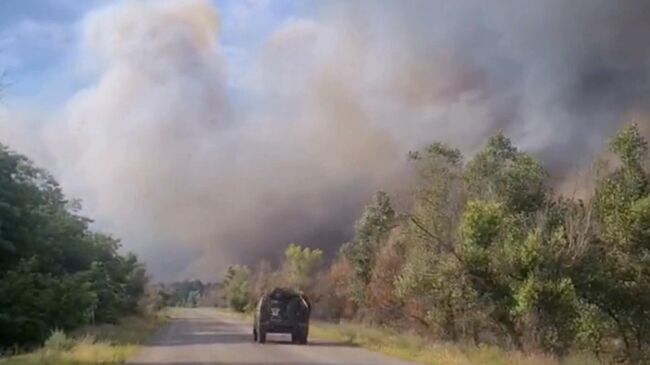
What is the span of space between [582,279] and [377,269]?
15751mm

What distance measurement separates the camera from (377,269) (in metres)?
43.1

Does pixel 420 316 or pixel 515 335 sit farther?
pixel 420 316

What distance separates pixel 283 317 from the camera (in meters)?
35.4

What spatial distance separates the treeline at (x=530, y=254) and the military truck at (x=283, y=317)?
17.2 ft

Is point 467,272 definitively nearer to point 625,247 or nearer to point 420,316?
point 625,247

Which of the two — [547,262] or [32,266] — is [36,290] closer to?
[32,266]

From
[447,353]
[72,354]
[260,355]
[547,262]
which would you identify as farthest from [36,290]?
[547,262]

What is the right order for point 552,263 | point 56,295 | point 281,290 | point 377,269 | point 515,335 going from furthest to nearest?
1. point 377,269
2. point 281,290
3. point 56,295
4. point 515,335
5. point 552,263

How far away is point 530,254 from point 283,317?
1243cm

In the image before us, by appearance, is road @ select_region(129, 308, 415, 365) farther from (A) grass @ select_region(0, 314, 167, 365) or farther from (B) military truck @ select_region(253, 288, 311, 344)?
(B) military truck @ select_region(253, 288, 311, 344)

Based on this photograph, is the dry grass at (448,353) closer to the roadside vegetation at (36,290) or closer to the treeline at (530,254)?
the treeline at (530,254)

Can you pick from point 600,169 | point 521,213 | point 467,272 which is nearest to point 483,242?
point 467,272

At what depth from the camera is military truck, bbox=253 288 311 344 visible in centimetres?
3519

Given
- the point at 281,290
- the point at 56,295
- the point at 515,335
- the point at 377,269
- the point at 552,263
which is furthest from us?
the point at 377,269
